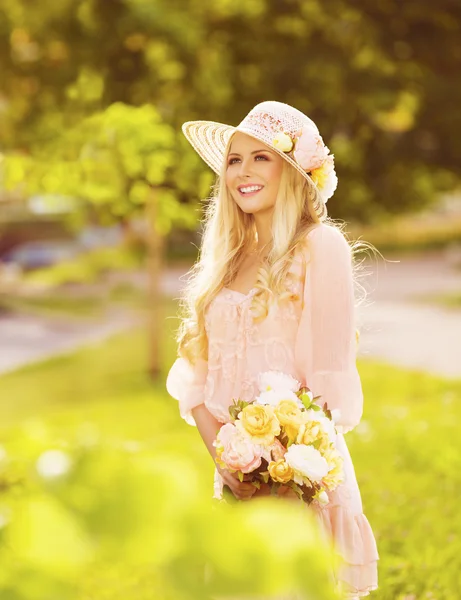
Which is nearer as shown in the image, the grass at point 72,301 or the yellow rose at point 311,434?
the yellow rose at point 311,434

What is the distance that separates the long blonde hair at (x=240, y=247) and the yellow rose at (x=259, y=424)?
388 mm

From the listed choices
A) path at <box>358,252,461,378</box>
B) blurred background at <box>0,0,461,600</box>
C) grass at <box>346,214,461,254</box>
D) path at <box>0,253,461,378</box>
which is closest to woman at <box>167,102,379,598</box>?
blurred background at <box>0,0,461,600</box>

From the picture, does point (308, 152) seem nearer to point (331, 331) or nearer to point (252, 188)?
point (252, 188)

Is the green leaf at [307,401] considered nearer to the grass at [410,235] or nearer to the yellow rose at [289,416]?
the yellow rose at [289,416]

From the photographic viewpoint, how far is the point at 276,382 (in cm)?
233

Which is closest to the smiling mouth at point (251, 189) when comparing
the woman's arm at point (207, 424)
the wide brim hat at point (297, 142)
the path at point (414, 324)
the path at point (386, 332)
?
the wide brim hat at point (297, 142)

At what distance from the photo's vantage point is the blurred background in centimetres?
46

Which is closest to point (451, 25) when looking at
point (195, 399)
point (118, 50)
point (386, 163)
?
point (386, 163)

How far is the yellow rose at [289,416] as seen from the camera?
7.20 feet

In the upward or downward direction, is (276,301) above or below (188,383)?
above

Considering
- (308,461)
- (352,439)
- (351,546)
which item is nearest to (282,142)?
(308,461)

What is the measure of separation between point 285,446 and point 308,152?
35.3 inches

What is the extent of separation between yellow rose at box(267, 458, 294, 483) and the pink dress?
315mm

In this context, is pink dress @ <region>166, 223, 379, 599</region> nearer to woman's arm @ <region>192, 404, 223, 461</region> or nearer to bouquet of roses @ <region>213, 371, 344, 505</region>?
woman's arm @ <region>192, 404, 223, 461</region>
